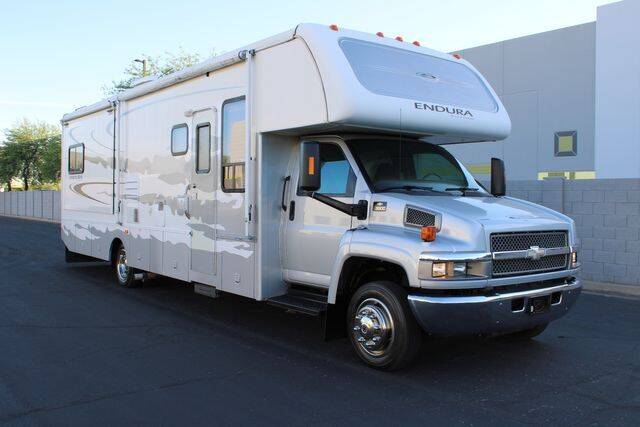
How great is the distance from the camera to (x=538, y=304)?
5.37 m

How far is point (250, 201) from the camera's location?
6559mm

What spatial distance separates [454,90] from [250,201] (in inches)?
101

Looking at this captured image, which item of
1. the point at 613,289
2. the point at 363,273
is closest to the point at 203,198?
the point at 363,273

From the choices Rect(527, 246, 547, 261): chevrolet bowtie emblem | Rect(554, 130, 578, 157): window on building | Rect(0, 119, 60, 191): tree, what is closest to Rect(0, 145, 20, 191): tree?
Rect(0, 119, 60, 191): tree

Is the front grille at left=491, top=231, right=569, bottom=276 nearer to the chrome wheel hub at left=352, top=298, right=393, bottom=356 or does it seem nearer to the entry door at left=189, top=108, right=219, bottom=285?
the chrome wheel hub at left=352, top=298, right=393, bottom=356

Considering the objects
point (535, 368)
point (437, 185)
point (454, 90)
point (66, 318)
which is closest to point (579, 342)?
point (535, 368)

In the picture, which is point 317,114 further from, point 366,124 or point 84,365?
point 84,365

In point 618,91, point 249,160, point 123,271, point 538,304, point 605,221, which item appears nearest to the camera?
point 538,304

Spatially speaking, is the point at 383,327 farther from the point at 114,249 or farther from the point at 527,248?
the point at 114,249

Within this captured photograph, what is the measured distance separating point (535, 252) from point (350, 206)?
1.75m

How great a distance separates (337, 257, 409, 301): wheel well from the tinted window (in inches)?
64.4

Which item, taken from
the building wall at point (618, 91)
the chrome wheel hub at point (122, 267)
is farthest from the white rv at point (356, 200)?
the building wall at point (618, 91)

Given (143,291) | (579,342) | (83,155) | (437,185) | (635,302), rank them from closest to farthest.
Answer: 1. (437,185)
2. (579,342)
3. (635,302)
4. (143,291)
5. (83,155)

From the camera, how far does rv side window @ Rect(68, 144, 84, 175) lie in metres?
11.6
